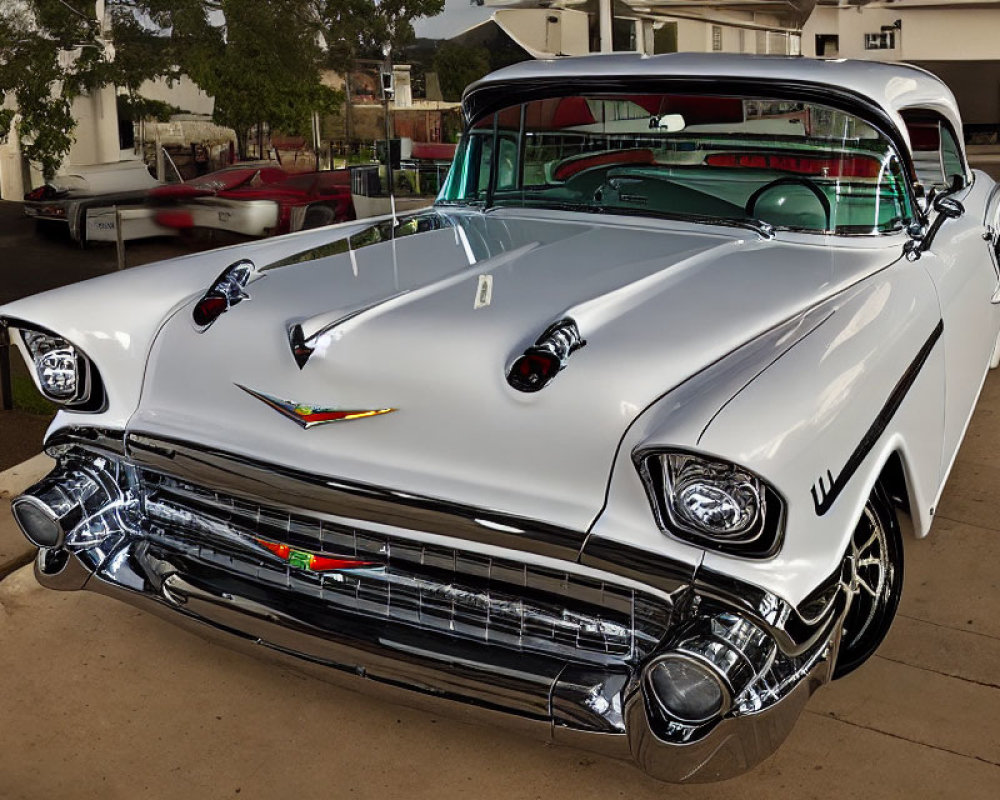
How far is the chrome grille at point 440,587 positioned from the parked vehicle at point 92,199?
11.7 feet

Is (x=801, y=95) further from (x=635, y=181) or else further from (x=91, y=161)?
(x=91, y=161)

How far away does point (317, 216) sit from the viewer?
6199 mm

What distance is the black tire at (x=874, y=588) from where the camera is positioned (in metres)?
2.43

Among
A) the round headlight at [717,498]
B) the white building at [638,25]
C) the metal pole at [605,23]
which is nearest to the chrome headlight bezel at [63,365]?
the round headlight at [717,498]

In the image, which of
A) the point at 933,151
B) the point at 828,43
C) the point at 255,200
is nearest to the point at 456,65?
the point at 255,200

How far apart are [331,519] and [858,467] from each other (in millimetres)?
1022

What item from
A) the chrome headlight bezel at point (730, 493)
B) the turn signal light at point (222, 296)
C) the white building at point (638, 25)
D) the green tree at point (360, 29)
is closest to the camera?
the chrome headlight bezel at point (730, 493)

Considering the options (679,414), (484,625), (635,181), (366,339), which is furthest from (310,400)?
(635,181)

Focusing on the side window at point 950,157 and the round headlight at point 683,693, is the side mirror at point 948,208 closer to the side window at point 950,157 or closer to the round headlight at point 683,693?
→ the side window at point 950,157

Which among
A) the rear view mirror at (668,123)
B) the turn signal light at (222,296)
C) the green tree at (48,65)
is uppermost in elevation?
the green tree at (48,65)

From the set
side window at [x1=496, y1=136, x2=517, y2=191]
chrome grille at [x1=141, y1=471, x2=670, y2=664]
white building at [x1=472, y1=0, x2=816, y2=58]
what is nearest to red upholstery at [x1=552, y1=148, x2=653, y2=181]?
side window at [x1=496, y1=136, x2=517, y2=191]

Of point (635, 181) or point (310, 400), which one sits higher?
point (635, 181)

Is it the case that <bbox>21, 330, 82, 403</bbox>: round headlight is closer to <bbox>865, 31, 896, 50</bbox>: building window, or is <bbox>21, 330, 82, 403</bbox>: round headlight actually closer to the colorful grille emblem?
the colorful grille emblem

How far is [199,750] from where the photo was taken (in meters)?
2.50
